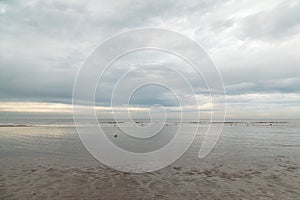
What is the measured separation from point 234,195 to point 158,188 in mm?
4479

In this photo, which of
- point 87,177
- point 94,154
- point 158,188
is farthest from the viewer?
point 94,154

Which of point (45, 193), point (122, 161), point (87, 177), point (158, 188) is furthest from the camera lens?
point (122, 161)

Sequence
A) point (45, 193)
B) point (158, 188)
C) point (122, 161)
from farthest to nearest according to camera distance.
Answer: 1. point (122, 161)
2. point (158, 188)
3. point (45, 193)

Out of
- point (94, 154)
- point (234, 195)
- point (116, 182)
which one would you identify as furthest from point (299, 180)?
point (94, 154)

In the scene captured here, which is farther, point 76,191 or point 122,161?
point 122,161

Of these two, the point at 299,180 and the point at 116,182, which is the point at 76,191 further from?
the point at 299,180

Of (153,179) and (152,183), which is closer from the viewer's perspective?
(152,183)

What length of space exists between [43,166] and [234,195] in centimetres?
1561

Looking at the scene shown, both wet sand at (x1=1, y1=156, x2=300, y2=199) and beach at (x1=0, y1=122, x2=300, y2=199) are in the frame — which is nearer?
wet sand at (x1=1, y1=156, x2=300, y2=199)

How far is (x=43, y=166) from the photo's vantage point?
2011cm

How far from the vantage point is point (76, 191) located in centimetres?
1377

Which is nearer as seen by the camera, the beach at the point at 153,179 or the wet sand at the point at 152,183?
the wet sand at the point at 152,183

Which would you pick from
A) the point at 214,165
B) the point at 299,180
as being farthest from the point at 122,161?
the point at 299,180

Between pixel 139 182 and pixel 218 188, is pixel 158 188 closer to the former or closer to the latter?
pixel 139 182
